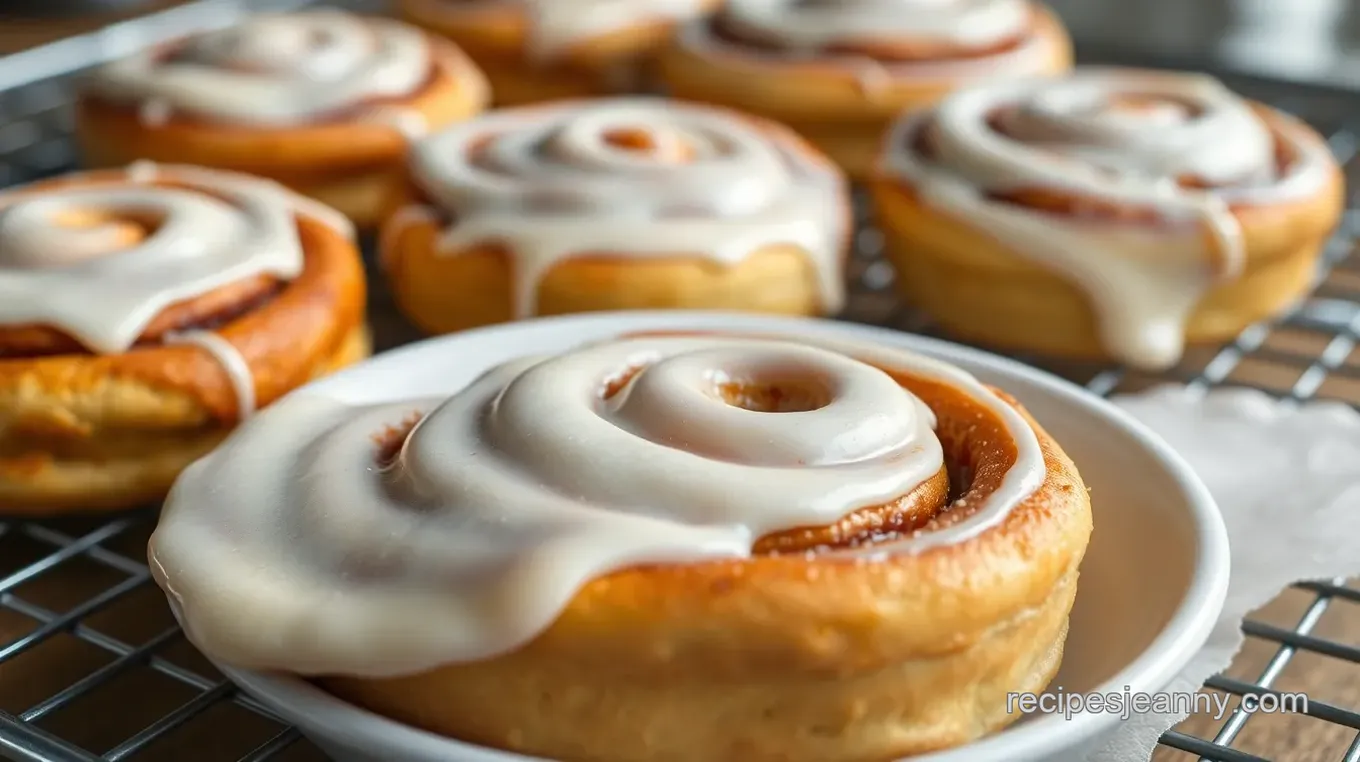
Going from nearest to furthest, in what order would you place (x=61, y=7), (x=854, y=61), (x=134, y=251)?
(x=134, y=251) < (x=854, y=61) < (x=61, y=7)

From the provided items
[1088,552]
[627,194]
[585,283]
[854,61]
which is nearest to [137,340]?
[585,283]

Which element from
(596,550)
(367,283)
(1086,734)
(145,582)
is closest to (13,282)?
(145,582)

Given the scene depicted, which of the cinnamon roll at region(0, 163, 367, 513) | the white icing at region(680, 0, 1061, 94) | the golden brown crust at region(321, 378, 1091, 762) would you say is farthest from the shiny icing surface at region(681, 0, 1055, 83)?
the golden brown crust at region(321, 378, 1091, 762)

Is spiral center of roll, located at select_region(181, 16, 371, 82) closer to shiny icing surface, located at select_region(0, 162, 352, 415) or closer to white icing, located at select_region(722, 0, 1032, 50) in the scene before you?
shiny icing surface, located at select_region(0, 162, 352, 415)

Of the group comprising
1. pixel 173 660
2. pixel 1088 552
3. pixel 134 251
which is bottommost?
pixel 173 660

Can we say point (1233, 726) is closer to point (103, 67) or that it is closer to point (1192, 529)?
point (1192, 529)

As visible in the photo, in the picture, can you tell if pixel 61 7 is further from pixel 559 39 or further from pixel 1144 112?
pixel 1144 112

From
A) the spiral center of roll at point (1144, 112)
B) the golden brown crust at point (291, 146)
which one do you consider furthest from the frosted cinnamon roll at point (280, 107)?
the spiral center of roll at point (1144, 112)
